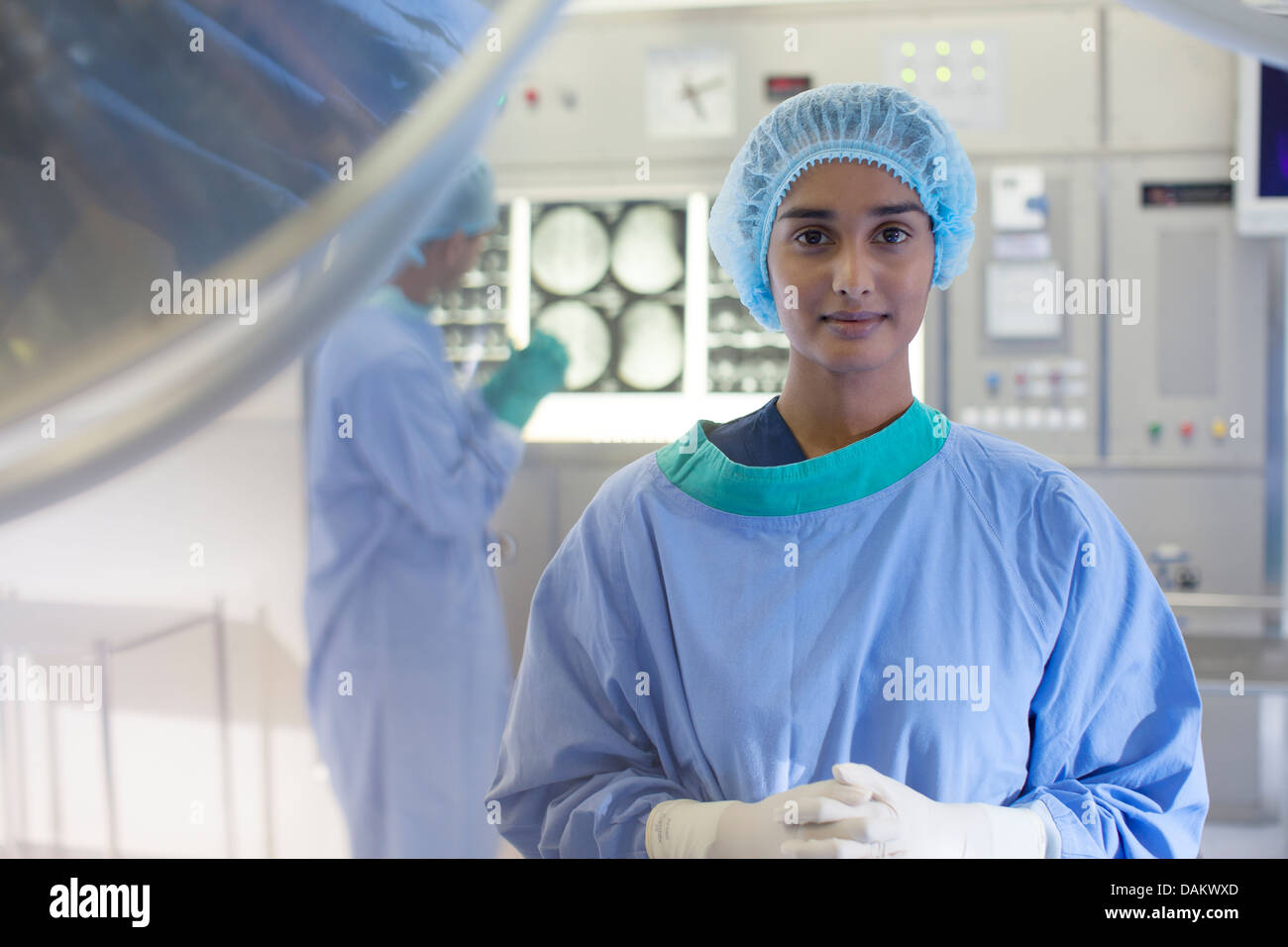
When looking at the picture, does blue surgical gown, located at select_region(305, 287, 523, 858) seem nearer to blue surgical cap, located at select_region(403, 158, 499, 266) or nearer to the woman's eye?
blue surgical cap, located at select_region(403, 158, 499, 266)

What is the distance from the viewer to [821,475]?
3.21 ft

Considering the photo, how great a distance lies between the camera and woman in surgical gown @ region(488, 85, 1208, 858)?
3.01 ft

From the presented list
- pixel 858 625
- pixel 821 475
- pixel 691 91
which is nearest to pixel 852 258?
pixel 821 475

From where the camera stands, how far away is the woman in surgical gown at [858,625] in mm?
918

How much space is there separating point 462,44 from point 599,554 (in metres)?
Answer: 0.64

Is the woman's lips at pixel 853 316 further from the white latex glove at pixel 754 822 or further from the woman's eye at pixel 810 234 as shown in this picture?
the white latex glove at pixel 754 822

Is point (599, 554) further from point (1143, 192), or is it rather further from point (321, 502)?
point (1143, 192)

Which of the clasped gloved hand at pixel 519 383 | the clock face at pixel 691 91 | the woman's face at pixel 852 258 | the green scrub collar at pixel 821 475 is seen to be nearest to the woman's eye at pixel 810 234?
the woman's face at pixel 852 258

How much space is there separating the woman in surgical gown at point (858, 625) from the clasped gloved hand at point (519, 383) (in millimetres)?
525

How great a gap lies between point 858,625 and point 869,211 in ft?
1.38

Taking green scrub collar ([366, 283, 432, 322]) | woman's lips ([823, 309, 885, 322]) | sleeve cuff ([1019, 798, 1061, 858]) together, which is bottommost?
sleeve cuff ([1019, 798, 1061, 858])

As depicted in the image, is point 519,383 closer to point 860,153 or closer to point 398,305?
point 398,305

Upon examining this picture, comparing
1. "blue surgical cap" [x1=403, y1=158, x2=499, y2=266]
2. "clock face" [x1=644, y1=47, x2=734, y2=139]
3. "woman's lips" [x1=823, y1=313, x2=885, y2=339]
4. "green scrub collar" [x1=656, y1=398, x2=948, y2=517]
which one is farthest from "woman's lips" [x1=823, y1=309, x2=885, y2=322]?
"clock face" [x1=644, y1=47, x2=734, y2=139]
